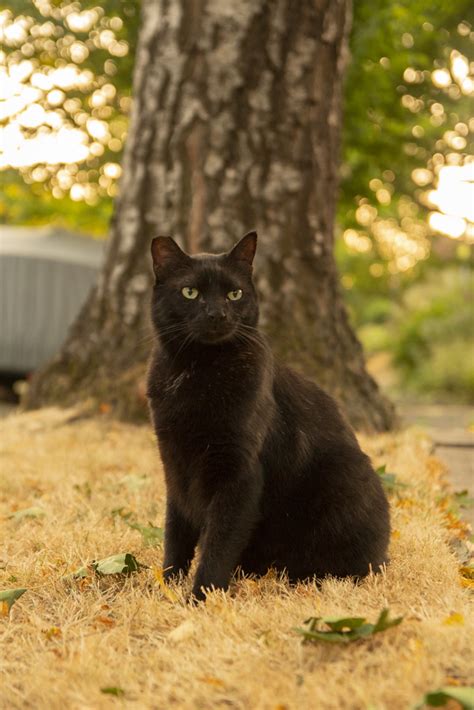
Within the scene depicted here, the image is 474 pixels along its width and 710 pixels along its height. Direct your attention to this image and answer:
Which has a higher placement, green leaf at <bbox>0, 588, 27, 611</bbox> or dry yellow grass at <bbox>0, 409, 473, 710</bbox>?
dry yellow grass at <bbox>0, 409, 473, 710</bbox>

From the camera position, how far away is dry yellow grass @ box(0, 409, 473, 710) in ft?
5.69

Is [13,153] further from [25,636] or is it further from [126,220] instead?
[25,636]

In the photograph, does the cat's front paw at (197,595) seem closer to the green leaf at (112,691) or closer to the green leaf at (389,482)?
the green leaf at (112,691)

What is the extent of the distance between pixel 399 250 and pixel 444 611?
26.0 m

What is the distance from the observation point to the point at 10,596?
7.89 ft

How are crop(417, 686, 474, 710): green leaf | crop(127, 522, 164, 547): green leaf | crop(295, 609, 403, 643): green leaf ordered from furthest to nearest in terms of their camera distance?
1. crop(127, 522, 164, 547): green leaf
2. crop(295, 609, 403, 643): green leaf
3. crop(417, 686, 474, 710): green leaf

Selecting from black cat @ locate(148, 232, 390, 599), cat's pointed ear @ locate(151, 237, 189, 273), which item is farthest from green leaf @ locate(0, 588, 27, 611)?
cat's pointed ear @ locate(151, 237, 189, 273)

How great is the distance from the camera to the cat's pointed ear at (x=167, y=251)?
276 centimetres

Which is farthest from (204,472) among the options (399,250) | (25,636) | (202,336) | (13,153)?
(399,250)

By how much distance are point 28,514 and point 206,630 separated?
1502mm

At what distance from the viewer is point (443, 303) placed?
1425cm

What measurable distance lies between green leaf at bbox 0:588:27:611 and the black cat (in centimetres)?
49

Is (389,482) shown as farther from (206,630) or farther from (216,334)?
(206,630)

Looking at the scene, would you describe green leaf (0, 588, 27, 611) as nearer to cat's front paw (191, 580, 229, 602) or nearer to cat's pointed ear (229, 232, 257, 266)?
cat's front paw (191, 580, 229, 602)
